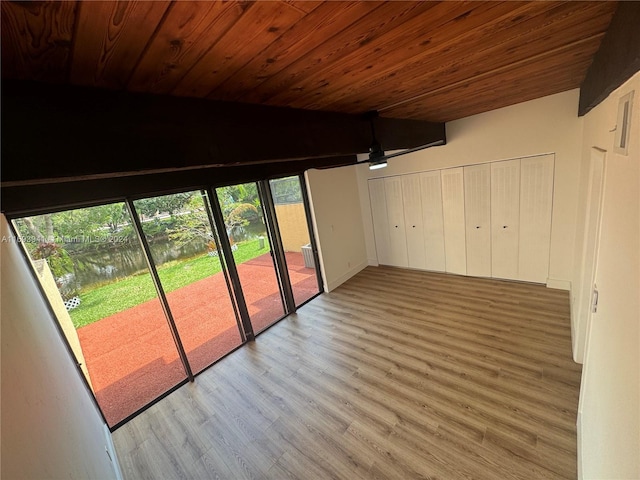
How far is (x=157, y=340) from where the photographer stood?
370 cm

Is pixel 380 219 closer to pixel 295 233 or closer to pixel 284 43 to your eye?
pixel 295 233

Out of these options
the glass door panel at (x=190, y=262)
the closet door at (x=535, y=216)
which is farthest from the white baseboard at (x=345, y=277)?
the closet door at (x=535, y=216)

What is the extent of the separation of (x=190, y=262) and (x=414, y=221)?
3.99 meters

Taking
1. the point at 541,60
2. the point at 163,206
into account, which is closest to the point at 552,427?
the point at 541,60

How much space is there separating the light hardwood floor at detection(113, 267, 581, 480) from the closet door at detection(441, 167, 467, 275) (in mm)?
1081

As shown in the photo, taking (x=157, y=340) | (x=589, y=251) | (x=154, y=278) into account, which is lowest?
(x=157, y=340)

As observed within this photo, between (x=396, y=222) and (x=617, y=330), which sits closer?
(x=617, y=330)

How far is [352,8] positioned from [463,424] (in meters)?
2.79

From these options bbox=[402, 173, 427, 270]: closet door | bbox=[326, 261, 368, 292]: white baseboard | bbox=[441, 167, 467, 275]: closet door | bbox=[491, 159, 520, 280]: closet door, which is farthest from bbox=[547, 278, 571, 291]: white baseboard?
bbox=[326, 261, 368, 292]: white baseboard

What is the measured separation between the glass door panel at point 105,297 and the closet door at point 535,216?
512 cm

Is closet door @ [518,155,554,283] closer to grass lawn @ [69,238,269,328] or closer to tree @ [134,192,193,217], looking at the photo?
grass lawn @ [69,238,269,328]

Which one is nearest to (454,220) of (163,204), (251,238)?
(251,238)

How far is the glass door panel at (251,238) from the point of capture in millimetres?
3547

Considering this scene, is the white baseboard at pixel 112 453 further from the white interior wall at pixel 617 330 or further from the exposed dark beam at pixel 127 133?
the white interior wall at pixel 617 330
